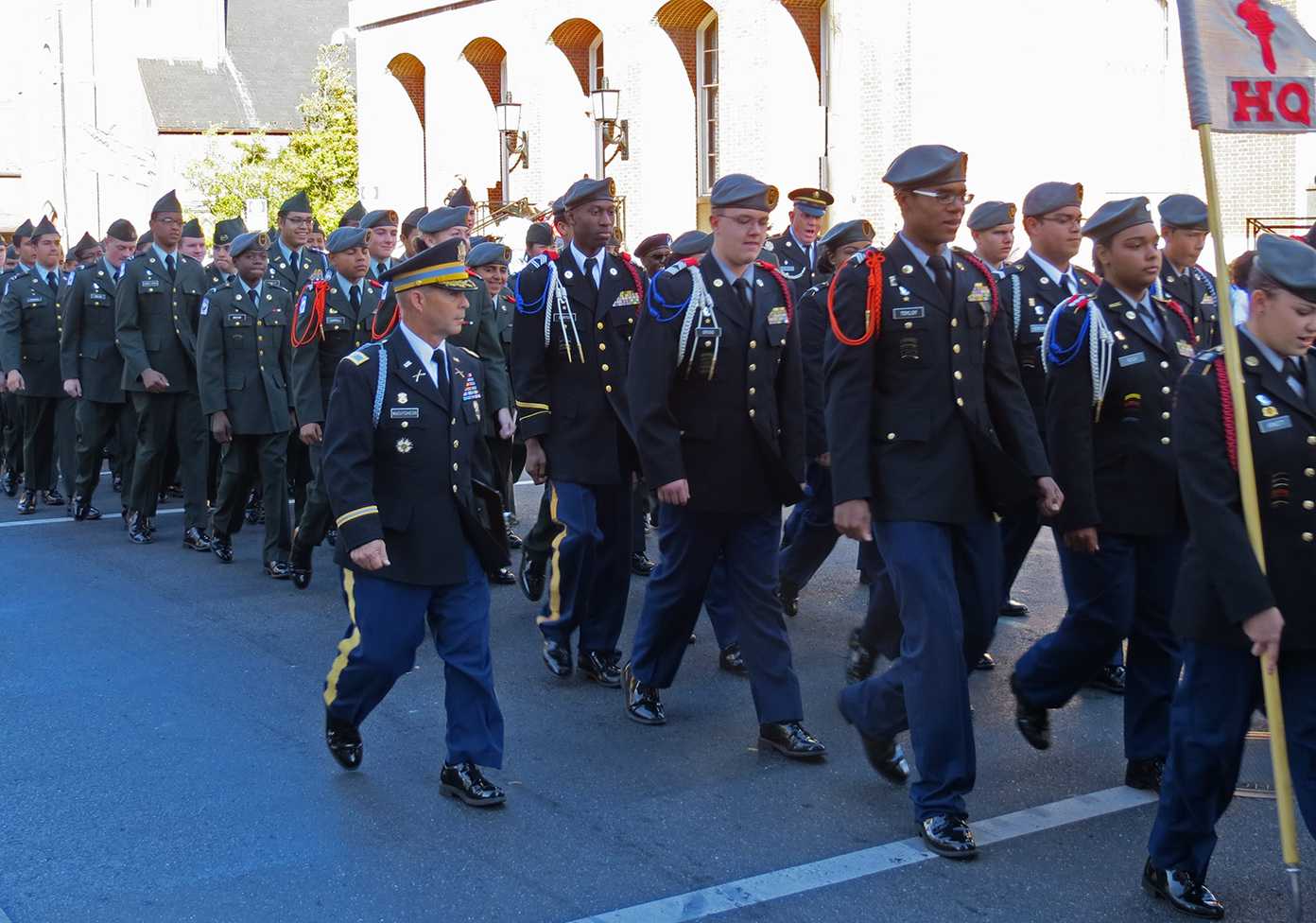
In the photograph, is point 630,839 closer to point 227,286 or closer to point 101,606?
point 101,606

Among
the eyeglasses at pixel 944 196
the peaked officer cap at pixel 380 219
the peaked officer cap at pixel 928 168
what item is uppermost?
the peaked officer cap at pixel 380 219

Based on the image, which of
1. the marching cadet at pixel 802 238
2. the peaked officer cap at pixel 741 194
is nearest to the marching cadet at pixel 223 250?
the marching cadet at pixel 802 238

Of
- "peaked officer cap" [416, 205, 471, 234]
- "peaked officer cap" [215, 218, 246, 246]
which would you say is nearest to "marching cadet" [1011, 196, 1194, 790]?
"peaked officer cap" [416, 205, 471, 234]

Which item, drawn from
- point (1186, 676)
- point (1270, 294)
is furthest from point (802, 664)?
point (1270, 294)

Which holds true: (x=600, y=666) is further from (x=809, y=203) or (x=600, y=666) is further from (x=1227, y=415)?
(x=809, y=203)

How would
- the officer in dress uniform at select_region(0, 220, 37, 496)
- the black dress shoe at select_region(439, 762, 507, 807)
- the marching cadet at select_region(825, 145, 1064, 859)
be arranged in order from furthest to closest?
the officer in dress uniform at select_region(0, 220, 37, 496), the black dress shoe at select_region(439, 762, 507, 807), the marching cadet at select_region(825, 145, 1064, 859)

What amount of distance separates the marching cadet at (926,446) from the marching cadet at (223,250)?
8.05 meters

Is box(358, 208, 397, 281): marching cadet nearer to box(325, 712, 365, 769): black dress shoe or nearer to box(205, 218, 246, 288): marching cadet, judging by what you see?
box(205, 218, 246, 288): marching cadet

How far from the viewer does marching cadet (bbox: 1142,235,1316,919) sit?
4457 mm

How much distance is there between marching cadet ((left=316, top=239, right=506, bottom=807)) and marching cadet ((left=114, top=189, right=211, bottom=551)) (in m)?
6.19

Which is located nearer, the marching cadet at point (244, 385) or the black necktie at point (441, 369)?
the black necktie at point (441, 369)

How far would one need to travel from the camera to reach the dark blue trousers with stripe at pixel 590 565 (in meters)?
7.59

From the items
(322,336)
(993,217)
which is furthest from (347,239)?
(993,217)

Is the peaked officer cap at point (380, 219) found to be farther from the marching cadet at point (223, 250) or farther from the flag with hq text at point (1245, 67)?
the flag with hq text at point (1245, 67)
